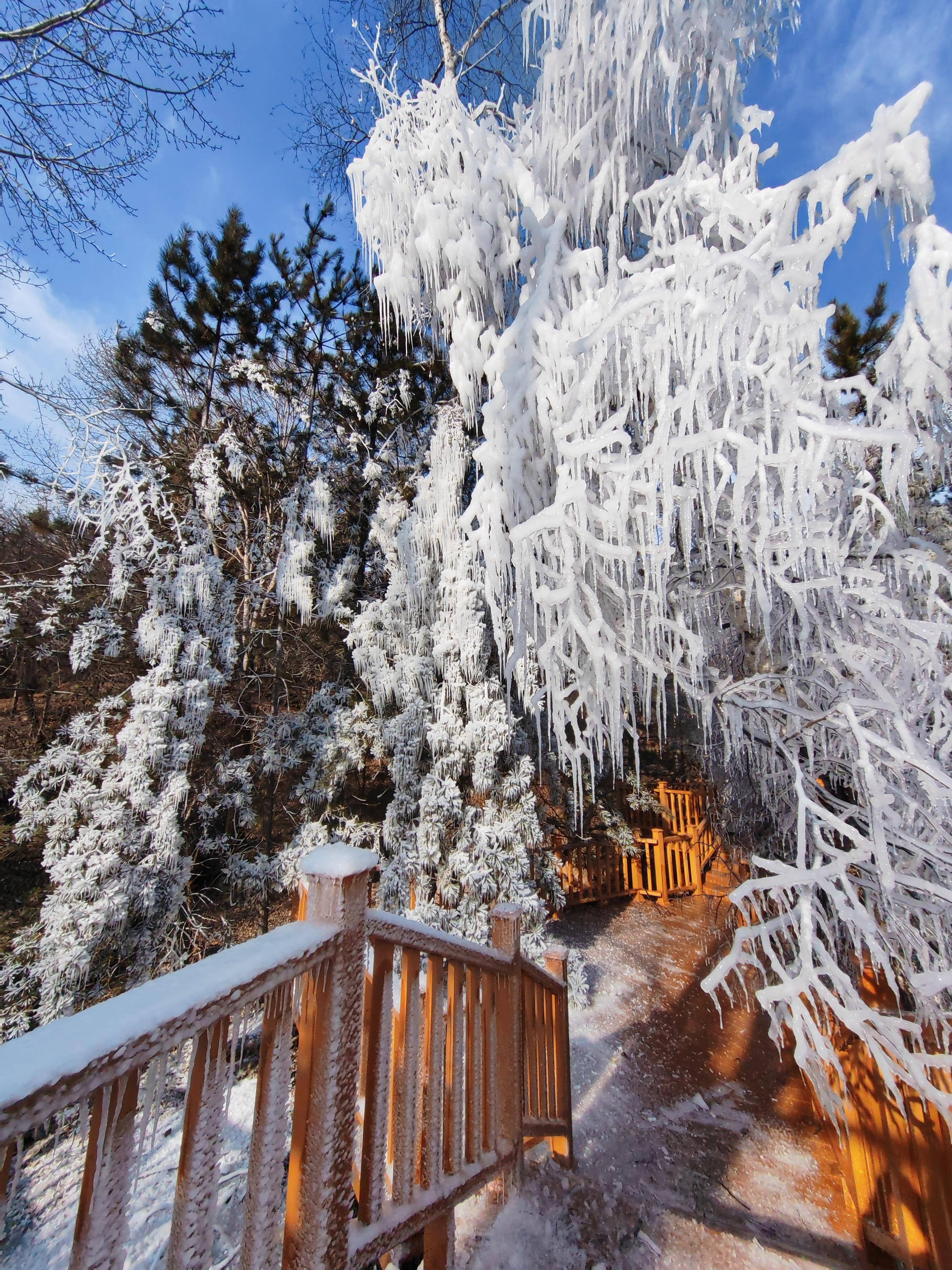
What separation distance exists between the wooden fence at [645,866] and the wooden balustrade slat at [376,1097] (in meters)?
5.92

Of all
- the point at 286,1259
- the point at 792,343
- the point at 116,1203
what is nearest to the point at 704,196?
the point at 792,343

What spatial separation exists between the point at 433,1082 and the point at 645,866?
6463 mm

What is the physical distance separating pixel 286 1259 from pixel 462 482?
5239 mm

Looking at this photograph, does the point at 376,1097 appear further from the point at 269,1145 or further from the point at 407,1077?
the point at 269,1145

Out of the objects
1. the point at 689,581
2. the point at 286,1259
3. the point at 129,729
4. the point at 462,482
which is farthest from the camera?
the point at 462,482

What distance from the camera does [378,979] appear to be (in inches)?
51.4

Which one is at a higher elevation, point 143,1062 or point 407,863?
point 143,1062

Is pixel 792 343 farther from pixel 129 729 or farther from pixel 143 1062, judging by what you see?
pixel 129 729

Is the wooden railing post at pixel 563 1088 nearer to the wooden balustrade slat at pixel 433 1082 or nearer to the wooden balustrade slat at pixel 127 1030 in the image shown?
the wooden balustrade slat at pixel 433 1082

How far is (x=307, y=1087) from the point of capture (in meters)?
1.06

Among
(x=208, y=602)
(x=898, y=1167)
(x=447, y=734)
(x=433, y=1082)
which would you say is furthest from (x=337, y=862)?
(x=208, y=602)

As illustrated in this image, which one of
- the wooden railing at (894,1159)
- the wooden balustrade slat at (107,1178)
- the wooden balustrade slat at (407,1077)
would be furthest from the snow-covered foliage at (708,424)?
the wooden balustrade slat at (107,1178)

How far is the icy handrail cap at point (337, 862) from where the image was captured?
1135 millimetres

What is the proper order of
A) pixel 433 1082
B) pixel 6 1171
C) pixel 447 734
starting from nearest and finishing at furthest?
pixel 6 1171
pixel 433 1082
pixel 447 734
